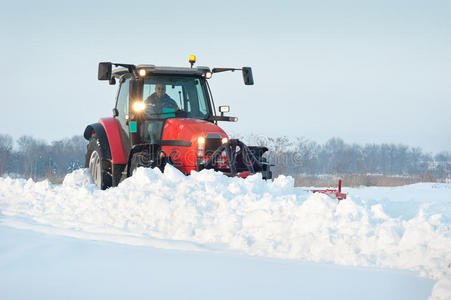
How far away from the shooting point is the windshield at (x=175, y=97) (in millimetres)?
7988

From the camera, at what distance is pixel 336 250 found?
4.79 meters

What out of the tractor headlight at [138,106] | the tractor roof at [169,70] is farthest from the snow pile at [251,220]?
the tractor roof at [169,70]

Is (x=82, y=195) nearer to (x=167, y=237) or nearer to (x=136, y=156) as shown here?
(x=136, y=156)

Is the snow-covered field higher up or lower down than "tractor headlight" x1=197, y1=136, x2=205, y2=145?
lower down

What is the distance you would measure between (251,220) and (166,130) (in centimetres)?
282

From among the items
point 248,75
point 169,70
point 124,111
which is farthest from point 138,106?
point 248,75

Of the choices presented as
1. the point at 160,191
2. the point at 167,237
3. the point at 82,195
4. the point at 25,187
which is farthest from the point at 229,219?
the point at 25,187

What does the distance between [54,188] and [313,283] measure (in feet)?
19.4

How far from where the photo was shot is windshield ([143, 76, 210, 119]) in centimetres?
799

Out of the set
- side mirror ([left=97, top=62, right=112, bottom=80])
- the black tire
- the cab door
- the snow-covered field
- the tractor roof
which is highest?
the tractor roof

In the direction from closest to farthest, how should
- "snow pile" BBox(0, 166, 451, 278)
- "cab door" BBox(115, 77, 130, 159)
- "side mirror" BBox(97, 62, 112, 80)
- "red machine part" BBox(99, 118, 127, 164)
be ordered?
"snow pile" BBox(0, 166, 451, 278) < "side mirror" BBox(97, 62, 112, 80) < "cab door" BBox(115, 77, 130, 159) < "red machine part" BBox(99, 118, 127, 164)

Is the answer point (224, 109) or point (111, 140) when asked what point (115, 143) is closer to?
point (111, 140)

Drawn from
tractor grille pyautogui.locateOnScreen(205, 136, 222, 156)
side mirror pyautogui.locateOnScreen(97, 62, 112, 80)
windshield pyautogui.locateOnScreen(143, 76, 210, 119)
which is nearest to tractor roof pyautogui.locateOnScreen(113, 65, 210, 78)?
windshield pyautogui.locateOnScreen(143, 76, 210, 119)

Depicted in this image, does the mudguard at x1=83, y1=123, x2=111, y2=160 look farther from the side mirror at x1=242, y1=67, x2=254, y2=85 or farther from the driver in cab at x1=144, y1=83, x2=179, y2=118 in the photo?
the side mirror at x1=242, y1=67, x2=254, y2=85
